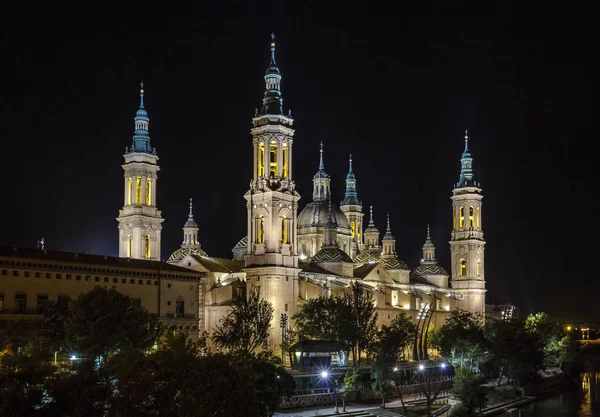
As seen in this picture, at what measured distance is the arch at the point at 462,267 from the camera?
403ft

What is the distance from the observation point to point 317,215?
112 m

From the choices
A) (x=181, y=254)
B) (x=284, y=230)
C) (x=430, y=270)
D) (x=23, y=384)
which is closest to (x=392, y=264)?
(x=430, y=270)

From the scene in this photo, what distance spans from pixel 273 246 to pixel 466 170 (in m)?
50.8

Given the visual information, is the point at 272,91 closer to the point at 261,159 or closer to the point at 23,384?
the point at 261,159

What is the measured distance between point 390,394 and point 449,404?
4.41 metres

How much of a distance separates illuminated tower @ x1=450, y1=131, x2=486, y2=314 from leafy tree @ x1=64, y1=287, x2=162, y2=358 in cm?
7414

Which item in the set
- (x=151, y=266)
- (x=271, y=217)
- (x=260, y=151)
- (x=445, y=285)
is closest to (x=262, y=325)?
(x=151, y=266)

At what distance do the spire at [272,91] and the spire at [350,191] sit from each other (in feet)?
153

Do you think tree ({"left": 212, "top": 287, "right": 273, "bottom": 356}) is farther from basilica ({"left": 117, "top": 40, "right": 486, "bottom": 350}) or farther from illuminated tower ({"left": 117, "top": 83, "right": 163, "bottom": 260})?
illuminated tower ({"left": 117, "top": 83, "right": 163, "bottom": 260})

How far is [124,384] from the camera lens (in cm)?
3869

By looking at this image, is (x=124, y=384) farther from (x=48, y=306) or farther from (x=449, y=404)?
(x=449, y=404)

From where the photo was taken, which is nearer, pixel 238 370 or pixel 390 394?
pixel 238 370

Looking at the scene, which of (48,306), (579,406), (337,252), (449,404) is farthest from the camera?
(337,252)

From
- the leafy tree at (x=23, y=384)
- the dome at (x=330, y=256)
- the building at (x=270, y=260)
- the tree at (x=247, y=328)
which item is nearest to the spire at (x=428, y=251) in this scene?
the building at (x=270, y=260)
